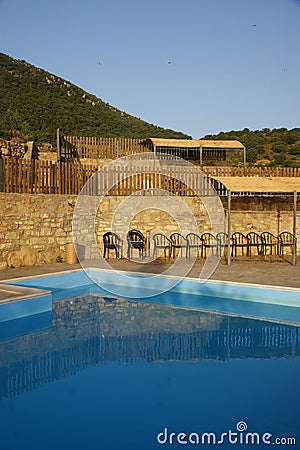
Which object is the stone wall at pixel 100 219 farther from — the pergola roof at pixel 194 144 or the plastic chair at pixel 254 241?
the pergola roof at pixel 194 144

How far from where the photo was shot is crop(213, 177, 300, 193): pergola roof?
12344mm

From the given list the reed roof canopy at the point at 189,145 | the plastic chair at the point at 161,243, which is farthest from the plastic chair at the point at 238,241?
the reed roof canopy at the point at 189,145

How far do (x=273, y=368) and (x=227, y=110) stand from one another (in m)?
21.4

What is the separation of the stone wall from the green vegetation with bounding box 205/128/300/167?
19.3 m

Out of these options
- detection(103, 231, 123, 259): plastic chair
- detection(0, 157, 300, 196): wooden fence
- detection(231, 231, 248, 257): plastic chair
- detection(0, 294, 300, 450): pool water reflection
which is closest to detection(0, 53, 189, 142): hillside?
detection(0, 157, 300, 196): wooden fence

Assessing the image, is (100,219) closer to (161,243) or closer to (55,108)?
(161,243)

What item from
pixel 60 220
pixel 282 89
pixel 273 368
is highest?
pixel 282 89

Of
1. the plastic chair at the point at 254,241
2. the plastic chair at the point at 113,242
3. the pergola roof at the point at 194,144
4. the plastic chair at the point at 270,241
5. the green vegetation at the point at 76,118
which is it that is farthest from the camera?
the green vegetation at the point at 76,118

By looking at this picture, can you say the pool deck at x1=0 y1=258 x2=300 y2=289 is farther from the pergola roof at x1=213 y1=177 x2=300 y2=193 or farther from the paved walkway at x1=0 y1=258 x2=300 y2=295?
the pergola roof at x1=213 y1=177 x2=300 y2=193

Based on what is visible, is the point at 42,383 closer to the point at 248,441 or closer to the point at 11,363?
the point at 11,363

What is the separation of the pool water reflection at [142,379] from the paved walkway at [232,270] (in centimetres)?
165

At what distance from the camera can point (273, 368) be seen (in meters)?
6.13

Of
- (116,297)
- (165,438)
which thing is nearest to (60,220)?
(116,297)

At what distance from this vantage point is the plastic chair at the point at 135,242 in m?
13.5
